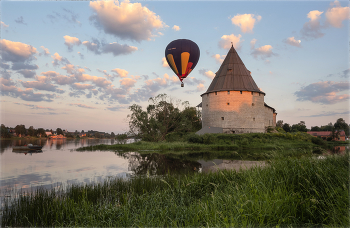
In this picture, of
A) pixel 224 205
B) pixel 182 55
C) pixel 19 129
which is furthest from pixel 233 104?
pixel 19 129

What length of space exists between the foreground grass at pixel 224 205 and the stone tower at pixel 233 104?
2572 cm

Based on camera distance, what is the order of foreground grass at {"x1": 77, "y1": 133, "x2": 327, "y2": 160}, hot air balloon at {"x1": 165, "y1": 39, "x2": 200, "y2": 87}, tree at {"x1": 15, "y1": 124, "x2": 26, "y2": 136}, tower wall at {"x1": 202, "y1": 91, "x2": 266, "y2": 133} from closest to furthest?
hot air balloon at {"x1": 165, "y1": 39, "x2": 200, "y2": 87}
foreground grass at {"x1": 77, "y1": 133, "x2": 327, "y2": 160}
tower wall at {"x1": 202, "y1": 91, "x2": 266, "y2": 133}
tree at {"x1": 15, "y1": 124, "x2": 26, "y2": 136}

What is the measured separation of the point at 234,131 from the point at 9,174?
26.4 metres

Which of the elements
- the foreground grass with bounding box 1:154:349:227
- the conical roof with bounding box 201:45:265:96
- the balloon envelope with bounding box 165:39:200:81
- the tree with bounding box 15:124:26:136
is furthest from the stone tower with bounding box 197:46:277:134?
the tree with bounding box 15:124:26:136

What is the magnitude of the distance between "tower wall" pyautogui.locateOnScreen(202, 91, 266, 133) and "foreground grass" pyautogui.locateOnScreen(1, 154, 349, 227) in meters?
25.7

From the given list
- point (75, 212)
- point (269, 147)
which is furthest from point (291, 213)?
point (269, 147)

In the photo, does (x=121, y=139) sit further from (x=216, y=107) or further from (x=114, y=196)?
(x=114, y=196)

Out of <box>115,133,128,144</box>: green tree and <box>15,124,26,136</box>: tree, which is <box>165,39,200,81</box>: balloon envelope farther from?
<box>15,124,26,136</box>: tree

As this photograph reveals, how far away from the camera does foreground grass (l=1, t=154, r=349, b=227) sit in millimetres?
3008

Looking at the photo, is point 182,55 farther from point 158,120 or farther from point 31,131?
point 31,131

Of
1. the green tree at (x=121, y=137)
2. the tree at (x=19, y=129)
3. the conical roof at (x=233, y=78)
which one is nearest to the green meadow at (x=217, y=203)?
the green tree at (x=121, y=137)

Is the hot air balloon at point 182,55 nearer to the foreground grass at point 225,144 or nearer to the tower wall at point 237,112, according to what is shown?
the foreground grass at point 225,144

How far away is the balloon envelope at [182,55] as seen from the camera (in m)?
16.3

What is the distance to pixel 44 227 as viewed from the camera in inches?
153
